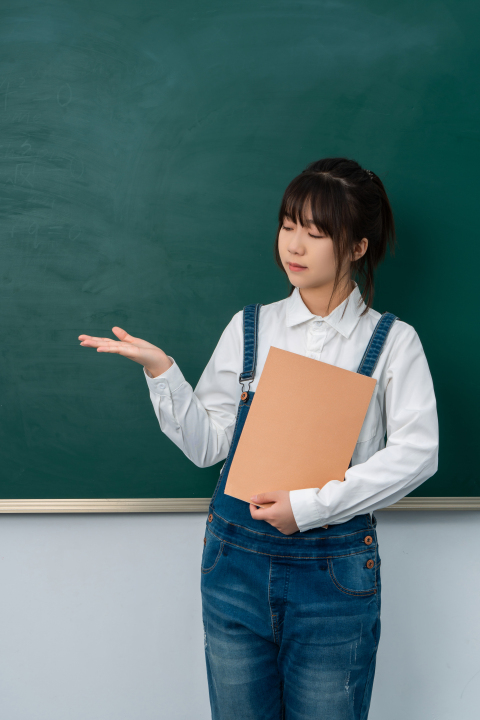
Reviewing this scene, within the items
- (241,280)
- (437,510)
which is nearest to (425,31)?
(241,280)

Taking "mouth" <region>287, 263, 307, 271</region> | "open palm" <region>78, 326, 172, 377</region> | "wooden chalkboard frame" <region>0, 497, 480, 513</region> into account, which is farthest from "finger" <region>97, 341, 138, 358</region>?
"wooden chalkboard frame" <region>0, 497, 480, 513</region>

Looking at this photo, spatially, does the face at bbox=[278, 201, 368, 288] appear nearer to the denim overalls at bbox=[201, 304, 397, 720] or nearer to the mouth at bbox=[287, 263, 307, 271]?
the mouth at bbox=[287, 263, 307, 271]

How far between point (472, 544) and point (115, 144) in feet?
4.67

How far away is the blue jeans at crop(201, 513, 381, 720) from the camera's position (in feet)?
2.96

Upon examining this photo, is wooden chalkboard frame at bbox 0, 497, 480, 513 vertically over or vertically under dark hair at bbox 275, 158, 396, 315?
under

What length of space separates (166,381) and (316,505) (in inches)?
13.6

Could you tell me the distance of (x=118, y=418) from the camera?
1312mm

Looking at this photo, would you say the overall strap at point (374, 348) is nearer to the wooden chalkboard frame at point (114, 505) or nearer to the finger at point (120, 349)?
the finger at point (120, 349)

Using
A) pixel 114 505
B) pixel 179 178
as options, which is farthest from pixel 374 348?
pixel 114 505

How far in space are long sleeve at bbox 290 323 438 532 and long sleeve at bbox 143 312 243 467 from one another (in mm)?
224

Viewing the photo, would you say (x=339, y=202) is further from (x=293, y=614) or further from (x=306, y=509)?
(x=293, y=614)

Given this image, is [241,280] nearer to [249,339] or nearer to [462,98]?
[249,339]

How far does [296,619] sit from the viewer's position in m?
0.90

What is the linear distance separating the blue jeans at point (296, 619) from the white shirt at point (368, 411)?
0.24 ft
